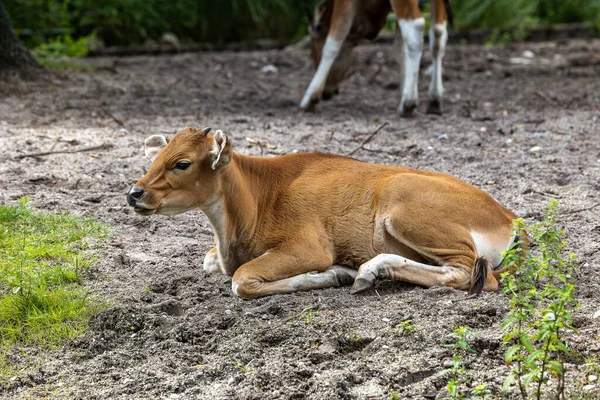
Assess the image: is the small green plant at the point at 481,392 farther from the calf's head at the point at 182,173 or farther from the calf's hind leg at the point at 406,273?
the calf's head at the point at 182,173

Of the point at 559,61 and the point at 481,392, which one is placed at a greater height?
the point at 481,392

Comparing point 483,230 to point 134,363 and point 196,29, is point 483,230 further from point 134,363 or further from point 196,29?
point 196,29

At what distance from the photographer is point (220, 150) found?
4.69 m

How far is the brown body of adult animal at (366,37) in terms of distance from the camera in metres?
9.00

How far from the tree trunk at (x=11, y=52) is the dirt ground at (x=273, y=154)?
27cm

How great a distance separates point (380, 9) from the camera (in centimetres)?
971

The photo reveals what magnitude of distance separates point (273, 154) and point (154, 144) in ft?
8.42

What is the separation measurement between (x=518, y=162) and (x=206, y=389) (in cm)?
419

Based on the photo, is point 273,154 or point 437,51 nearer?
point 273,154

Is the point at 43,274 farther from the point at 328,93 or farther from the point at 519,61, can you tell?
the point at 519,61

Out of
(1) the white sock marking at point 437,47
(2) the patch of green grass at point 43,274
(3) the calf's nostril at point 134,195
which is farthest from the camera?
(1) the white sock marking at point 437,47

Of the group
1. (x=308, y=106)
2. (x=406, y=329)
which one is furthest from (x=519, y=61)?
(x=406, y=329)

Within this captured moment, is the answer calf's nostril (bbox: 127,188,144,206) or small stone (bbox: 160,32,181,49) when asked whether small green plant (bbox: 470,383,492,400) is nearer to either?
calf's nostril (bbox: 127,188,144,206)

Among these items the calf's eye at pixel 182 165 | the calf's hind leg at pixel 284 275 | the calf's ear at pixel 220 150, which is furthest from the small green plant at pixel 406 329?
the calf's eye at pixel 182 165
